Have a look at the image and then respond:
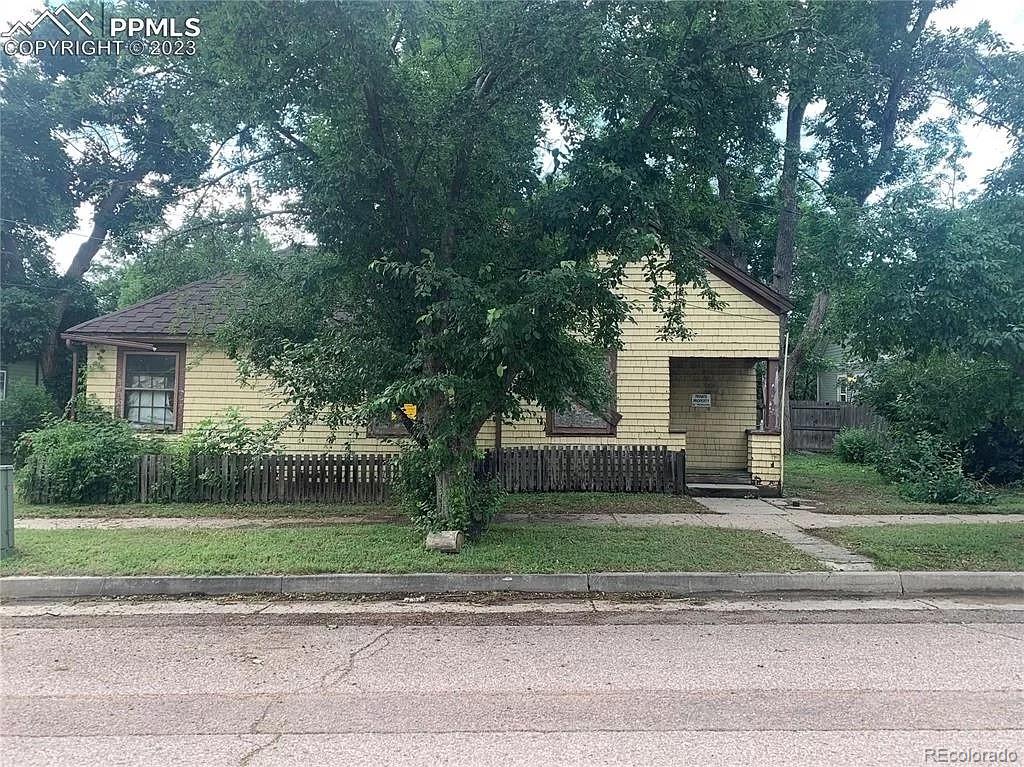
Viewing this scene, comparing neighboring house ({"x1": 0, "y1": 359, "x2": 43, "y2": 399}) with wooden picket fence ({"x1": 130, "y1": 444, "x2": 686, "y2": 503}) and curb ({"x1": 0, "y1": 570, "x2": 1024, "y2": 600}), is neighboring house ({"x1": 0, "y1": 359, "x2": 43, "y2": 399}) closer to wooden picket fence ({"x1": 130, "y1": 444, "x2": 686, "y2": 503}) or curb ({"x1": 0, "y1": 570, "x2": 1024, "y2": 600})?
wooden picket fence ({"x1": 130, "y1": 444, "x2": 686, "y2": 503})

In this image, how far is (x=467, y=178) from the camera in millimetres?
8156

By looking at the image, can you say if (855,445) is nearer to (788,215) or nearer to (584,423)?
(788,215)

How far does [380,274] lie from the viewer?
7.86 metres

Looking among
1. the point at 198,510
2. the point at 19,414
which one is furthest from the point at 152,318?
the point at 19,414

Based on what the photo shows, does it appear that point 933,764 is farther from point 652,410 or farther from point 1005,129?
point 652,410

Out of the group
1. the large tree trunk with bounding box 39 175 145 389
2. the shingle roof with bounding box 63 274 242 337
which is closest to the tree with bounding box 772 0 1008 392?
the shingle roof with bounding box 63 274 242 337

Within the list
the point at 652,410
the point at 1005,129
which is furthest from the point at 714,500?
the point at 1005,129

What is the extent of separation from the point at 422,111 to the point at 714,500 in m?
8.35

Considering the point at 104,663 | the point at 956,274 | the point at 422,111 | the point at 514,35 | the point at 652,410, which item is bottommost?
the point at 104,663

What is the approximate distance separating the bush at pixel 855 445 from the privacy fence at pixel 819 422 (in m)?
3.71

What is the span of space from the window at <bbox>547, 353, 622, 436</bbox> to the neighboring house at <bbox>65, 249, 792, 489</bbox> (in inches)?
0.8

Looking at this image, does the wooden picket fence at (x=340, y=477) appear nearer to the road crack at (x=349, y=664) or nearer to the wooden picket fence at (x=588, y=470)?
the wooden picket fence at (x=588, y=470)

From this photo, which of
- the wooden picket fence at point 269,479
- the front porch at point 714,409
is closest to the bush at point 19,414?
the wooden picket fence at point 269,479

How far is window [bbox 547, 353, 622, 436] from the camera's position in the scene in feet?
44.4
